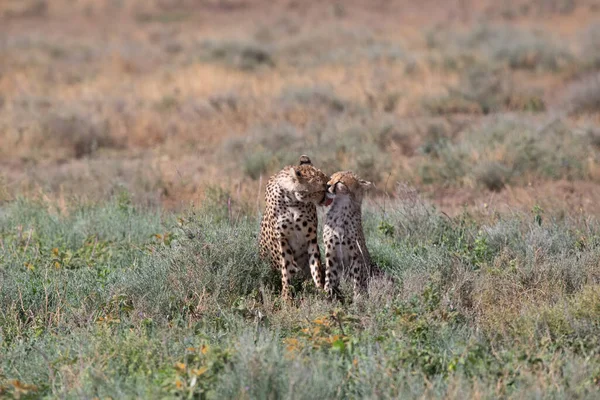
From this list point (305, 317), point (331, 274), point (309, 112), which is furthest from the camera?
point (309, 112)

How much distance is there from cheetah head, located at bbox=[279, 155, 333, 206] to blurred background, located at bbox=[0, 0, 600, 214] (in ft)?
7.37

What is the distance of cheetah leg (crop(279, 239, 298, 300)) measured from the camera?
5.82m

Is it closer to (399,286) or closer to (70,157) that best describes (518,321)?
(399,286)

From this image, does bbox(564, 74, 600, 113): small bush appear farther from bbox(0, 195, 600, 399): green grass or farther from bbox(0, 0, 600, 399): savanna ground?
bbox(0, 195, 600, 399): green grass

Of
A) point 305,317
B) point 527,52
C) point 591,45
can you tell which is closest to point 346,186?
point 305,317

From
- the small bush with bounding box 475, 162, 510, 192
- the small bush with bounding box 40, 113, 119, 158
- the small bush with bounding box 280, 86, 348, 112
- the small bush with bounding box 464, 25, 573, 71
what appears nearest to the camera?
the small bush with bounding box 475, 162, 510, 192

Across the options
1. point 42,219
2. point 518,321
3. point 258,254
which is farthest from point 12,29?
point 518,321

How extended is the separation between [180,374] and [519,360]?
178 centimetres

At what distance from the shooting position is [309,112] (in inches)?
522

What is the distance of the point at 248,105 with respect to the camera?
44.8 feet

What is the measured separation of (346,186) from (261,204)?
2808mm

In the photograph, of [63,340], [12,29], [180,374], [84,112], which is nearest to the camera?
[180,374]

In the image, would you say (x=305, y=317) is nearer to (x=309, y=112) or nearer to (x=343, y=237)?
(x=343, y=237)

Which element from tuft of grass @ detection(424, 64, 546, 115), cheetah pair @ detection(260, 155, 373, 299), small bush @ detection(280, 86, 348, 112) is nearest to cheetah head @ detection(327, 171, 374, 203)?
cheetah pair @ detection(260, 155, 373, 299)
